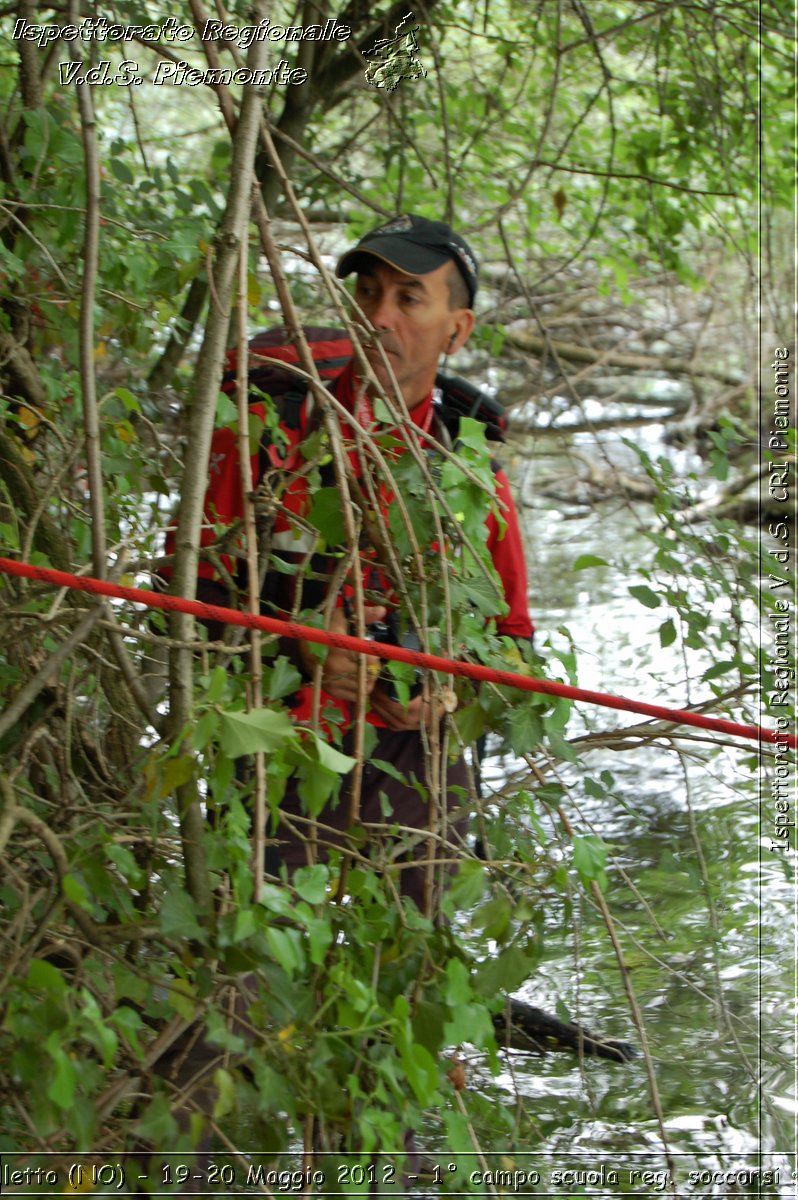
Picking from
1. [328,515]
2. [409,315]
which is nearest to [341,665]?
[328,515]

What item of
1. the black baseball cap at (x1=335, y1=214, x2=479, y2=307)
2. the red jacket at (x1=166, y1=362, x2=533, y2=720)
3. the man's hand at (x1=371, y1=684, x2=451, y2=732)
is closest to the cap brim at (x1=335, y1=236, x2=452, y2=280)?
the black baseball cap at (x1=335, y1=214, x2=479, y2=307)

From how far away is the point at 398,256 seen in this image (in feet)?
7.88

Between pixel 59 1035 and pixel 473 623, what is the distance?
65 centimetres

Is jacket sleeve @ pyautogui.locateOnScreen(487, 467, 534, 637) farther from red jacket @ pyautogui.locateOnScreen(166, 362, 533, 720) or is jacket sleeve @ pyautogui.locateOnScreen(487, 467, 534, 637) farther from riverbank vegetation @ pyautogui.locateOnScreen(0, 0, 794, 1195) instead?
riverbank vegetation @ pyautogui.locateOnScreen(0, 0, 794, 1195)

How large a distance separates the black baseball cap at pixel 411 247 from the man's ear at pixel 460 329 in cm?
9

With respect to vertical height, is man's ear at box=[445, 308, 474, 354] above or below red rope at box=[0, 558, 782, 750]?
above

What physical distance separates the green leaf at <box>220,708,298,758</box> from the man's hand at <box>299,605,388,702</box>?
33 centimetres

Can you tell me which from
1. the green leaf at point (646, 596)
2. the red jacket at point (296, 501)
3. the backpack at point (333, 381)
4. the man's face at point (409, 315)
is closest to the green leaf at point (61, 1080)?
the red jacket at point (296, 501)

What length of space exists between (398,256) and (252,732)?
1499 mm

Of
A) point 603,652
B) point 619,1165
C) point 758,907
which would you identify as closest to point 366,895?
point 619,1165

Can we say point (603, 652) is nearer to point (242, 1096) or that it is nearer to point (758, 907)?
point (758, 907)

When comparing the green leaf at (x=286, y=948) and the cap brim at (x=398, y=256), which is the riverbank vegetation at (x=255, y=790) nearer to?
the green leaf at (x=286, y=948)

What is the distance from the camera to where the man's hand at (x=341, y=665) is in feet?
5.14

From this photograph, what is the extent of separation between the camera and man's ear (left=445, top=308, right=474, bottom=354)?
258cm
